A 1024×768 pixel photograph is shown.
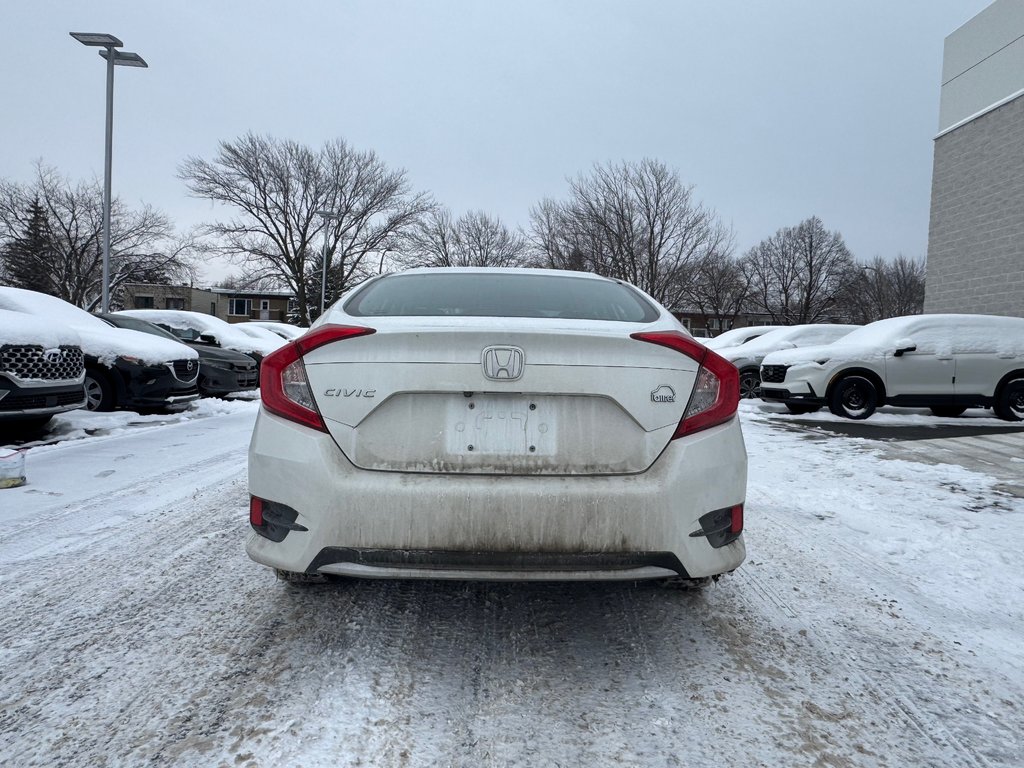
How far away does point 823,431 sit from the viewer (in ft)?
27.4

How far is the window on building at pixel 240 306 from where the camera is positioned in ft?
238

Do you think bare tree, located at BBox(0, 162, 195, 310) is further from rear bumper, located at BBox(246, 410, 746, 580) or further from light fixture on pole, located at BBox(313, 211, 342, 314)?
rear bumper, located at BBox(246, 410, 746, 580)

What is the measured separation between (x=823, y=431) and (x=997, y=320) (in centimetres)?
399

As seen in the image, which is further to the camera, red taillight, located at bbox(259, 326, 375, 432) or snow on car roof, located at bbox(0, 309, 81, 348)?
snow on car roof, located at bbox(0, 309, 81, 348)

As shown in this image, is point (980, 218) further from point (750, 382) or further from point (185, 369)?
point (185, 369)

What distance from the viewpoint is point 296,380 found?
2.24 meters

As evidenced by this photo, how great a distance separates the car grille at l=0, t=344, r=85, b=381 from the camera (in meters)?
5.84

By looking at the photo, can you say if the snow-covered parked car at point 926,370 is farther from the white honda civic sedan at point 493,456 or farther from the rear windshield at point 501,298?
the white honda civic sedan at point 493,456

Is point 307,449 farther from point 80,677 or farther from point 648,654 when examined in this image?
point 648,654

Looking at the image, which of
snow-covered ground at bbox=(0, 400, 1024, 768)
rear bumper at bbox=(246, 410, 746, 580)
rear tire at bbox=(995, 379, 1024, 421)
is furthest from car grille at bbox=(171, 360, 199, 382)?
rear tire at bbox=(995, 379, 1024, 421)

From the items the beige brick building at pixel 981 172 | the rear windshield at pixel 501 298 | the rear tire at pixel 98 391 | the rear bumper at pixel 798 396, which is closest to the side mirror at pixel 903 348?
the rear bumper at pixel 798 396

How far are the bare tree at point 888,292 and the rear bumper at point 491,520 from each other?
231 feet

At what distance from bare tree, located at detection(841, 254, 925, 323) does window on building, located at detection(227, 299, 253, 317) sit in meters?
63.7

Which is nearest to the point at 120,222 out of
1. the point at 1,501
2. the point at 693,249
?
the point at 693,249
